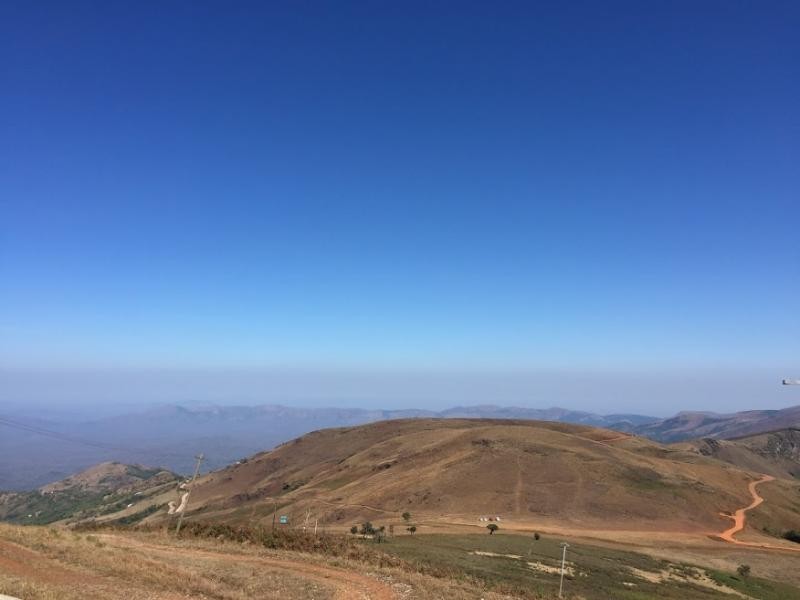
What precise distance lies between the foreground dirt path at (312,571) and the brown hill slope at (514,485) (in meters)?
41.9

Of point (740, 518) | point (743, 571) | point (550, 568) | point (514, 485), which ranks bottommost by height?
point (740, 518)

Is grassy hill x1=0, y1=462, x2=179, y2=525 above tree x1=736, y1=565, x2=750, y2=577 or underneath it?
underneath

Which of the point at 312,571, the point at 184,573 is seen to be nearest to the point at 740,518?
the point at 312,571


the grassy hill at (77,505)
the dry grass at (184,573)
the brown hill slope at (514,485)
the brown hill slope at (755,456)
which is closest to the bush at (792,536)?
the brown hill slope at (514,485)

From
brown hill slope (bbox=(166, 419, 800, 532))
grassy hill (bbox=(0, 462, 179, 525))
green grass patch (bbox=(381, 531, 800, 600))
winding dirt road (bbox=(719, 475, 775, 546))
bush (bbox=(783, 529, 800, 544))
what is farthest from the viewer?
grassy hill (bbox=(0, 462, 179, 525))

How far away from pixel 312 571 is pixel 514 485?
5744 centimetres

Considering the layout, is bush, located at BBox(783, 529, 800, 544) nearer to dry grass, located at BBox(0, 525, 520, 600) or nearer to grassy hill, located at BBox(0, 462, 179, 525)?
dry grass, located at BBox(0, 525, 520, 600)

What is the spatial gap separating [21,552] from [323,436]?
14518cm

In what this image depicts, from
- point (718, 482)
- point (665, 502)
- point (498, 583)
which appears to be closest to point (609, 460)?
point (665, 502)

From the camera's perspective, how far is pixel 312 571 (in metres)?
26.2

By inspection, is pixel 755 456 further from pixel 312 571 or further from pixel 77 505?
pixel 77 505

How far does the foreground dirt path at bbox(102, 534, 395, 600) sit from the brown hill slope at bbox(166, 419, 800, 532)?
41.9 meters

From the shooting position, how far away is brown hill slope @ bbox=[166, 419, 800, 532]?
68950 millimetres

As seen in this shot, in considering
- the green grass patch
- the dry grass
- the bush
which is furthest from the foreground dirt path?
the bush
